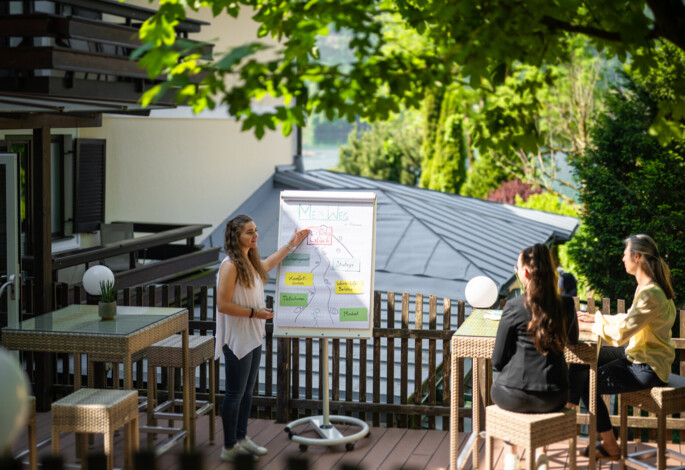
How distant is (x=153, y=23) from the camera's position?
436 centimetres

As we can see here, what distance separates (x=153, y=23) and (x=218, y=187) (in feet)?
40.9

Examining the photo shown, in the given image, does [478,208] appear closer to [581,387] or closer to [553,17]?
[581,387]

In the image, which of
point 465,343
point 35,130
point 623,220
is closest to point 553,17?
point 465,343

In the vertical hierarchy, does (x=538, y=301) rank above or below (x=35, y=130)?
below

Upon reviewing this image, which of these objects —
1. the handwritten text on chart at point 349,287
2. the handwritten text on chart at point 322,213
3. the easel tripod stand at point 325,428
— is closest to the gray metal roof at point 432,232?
the easel tripod stand at point 325,428

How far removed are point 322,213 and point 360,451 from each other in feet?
6.90

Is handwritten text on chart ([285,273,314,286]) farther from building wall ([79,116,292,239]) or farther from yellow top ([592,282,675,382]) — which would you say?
building wall ([79,116,292,239])

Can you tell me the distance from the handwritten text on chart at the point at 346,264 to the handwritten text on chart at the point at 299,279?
23cm

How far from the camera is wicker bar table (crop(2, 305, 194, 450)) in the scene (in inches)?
247

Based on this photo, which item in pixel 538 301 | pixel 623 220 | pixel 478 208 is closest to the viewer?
pixel 538 301

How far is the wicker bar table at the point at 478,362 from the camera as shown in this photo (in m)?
6.11

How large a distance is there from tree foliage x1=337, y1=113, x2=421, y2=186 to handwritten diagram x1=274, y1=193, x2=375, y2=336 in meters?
31.5

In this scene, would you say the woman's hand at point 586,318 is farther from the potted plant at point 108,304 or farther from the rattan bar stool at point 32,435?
the rattan bar stool at point 32,435

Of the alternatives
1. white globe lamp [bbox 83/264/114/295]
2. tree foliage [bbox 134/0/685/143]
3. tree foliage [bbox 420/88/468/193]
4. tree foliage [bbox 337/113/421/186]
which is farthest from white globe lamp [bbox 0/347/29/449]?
tree foliage [bbox 337/113/421/186]
